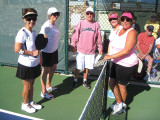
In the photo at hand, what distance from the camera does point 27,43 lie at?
10.1 ft

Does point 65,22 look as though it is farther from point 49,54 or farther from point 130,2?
point 130,2

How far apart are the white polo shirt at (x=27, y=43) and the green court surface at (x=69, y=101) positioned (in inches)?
39.1

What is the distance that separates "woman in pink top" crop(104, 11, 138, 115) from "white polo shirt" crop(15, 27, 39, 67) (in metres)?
1.19

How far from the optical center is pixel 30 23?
9.97ft

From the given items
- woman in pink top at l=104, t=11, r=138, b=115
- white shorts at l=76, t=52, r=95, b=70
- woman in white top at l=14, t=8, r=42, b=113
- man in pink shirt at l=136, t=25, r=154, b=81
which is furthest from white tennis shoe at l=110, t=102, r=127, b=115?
man in pink shirt at l=136, t=25, r=154, b=81

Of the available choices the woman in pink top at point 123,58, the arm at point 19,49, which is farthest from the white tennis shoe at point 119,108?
the arm at point 19,49

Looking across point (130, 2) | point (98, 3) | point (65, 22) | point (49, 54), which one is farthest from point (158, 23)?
point (49, 54)

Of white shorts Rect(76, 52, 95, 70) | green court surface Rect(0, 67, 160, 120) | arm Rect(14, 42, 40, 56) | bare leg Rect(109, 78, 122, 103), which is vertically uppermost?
arm Rect(14, 42, 40, 56)

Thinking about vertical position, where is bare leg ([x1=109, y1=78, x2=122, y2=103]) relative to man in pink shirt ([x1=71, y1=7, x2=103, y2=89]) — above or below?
below

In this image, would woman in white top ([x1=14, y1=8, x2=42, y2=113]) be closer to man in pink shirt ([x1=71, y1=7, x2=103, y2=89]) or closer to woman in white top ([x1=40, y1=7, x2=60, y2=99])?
woman in white top ([x1=40, y1=7, x2=60, y2=99])

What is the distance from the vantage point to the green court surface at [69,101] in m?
3.55

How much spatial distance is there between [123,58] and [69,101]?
150 centimetres

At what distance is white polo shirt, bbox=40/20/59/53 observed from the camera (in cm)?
355

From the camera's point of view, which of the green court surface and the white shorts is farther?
the white shorts
